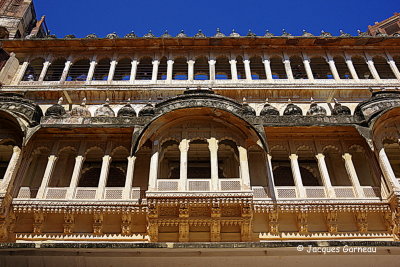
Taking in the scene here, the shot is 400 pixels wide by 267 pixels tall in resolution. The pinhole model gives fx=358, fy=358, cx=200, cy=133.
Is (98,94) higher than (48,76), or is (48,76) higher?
(48,76)

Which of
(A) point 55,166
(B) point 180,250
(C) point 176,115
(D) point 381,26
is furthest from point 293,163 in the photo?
(D) point 381,26

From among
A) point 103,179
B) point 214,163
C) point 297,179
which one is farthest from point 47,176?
point 297,179

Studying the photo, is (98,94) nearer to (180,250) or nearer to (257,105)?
(257,105)

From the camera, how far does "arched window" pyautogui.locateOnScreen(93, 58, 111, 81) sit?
1959 cm

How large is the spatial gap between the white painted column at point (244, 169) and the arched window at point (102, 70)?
9885 millimetres

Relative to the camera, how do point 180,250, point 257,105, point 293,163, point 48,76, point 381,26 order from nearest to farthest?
point 180,250
point 293,163
point 257,105
point 48,76
point 381,26

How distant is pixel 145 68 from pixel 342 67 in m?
11.0

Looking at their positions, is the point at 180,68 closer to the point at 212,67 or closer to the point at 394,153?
the point at 212,67

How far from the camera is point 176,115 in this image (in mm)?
13828

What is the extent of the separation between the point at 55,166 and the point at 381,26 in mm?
35513

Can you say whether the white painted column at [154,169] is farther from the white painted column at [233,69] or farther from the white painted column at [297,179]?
the white painted column at [233,69]

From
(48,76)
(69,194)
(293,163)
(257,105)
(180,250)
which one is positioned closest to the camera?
(180,250)

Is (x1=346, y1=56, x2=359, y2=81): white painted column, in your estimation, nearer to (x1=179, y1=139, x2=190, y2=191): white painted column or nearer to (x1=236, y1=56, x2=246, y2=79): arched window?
(x1=236, y1=56, x2=246, y2=79): arched window

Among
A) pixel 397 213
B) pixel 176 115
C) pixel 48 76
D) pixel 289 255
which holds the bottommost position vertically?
pixel 289 255
